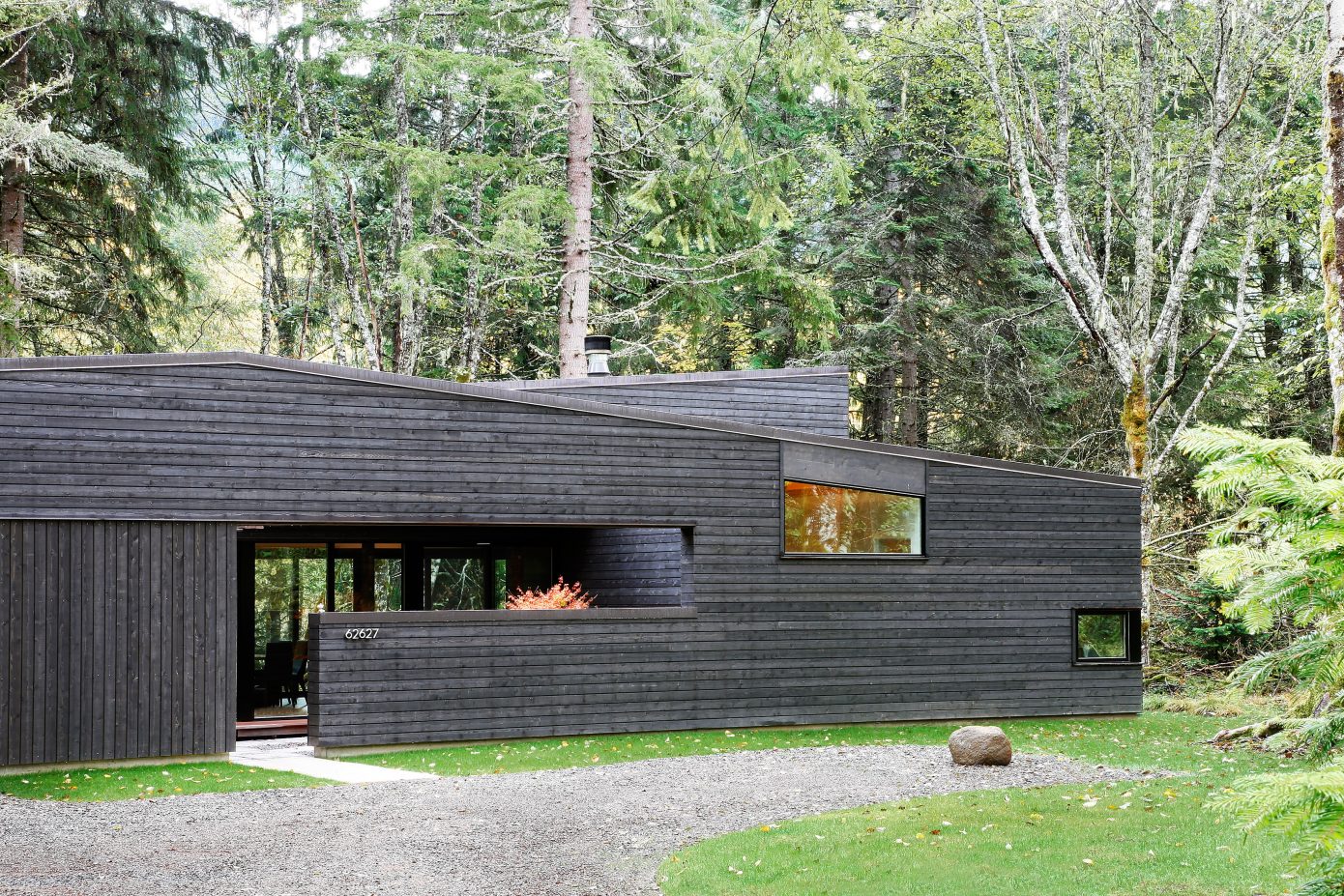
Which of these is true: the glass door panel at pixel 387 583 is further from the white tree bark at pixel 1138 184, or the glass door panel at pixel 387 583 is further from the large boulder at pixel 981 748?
the white tree bark at pixel 1138 184

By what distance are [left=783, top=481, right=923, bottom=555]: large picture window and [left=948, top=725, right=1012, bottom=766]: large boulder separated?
3307 millimetres

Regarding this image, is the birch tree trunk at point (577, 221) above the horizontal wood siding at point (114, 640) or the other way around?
above

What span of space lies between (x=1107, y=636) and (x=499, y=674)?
21.8ft

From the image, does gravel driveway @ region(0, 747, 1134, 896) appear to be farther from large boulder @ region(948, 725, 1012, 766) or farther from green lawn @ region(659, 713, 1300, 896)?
green lawn @ region(659, 713, 1300, 896)

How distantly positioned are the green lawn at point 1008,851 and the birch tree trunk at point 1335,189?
74.1 inches

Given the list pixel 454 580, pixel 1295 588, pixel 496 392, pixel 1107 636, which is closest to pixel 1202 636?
pixel 1107 636

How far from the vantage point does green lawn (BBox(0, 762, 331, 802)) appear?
8766mm

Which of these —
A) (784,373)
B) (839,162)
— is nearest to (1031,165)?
(839,162)

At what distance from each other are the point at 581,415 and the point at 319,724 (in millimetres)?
3540

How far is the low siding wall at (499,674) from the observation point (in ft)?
34.9

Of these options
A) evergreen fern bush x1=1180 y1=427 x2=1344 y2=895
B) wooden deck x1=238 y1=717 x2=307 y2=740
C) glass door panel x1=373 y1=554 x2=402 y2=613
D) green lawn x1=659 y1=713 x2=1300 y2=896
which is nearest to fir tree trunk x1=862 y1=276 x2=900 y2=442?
glass door panel x1=373 y1=554 x2=402 y2=613

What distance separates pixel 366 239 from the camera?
22.0 meters

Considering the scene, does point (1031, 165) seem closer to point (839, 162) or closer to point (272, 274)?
point (839, 162)

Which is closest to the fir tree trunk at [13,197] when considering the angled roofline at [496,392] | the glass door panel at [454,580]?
the angled roofline at [496,392]
